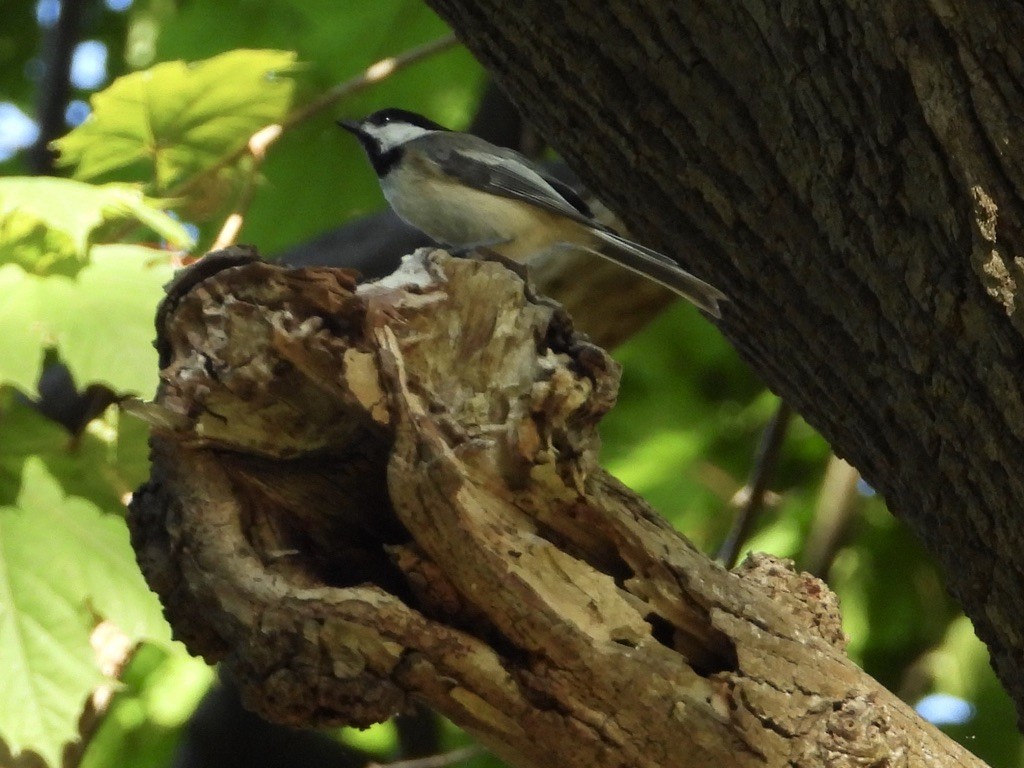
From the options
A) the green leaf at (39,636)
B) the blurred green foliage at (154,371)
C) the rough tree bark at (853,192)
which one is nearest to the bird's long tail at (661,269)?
the rough tree bark at (853,192)

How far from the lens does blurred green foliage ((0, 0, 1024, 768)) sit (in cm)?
186

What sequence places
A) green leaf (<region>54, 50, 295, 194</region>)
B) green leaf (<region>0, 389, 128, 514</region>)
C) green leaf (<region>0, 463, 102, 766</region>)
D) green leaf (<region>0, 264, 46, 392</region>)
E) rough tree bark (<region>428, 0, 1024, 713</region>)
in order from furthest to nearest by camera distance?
1. green leaf (<region>54, 50, 295, 194</region>)
2. green leaf (<region>0, 389, 128, 514</region>)
3. green leaf (<region>0, 463, 102, 766</region>)
4. green leaf (<region>0, 264, 46, 392</region>)
5. rough tree bark (<region>428, 0, 1024, 713</region>)

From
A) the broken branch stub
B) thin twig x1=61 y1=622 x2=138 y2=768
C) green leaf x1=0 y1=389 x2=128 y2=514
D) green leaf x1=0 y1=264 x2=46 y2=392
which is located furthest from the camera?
thin twig x1=61 y1=622 x2=138 y2=768

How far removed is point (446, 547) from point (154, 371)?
2.04ft

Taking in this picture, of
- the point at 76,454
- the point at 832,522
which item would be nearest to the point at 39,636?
the point at 76,454

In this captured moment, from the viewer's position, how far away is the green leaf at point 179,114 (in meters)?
2.28

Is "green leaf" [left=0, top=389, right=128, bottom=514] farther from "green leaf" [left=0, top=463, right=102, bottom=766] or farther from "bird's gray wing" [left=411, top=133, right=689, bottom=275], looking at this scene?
"bird's gray wing" [left=411, top=133, right=689, bottom=275]

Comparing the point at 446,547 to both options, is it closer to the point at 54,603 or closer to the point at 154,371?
the point at 154,371

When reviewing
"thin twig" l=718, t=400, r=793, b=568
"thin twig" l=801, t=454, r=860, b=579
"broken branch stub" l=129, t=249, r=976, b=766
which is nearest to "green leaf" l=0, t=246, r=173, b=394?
"broken branch stub" l=129, t=249, r=976, b=766

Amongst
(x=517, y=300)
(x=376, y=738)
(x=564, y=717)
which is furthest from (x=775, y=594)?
(x=376, y=738)

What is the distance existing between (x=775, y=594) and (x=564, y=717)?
36cm

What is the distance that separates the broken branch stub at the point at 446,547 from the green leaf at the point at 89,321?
1.01 feet

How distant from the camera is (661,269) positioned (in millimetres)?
2109

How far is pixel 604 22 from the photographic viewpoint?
5.50 feet
